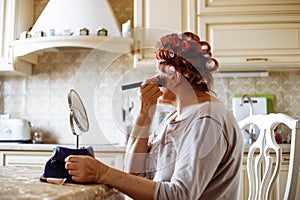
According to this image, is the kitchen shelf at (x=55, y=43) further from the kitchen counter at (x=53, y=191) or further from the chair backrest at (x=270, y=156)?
the kitchen counter at (x=53, y=191)

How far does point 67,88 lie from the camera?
300 centimetres

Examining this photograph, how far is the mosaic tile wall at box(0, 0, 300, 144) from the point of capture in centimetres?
283

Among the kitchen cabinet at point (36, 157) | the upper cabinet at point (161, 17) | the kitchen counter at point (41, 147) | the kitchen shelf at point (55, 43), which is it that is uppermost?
the upper cabinet at point (161, 17)

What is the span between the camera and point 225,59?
256cm

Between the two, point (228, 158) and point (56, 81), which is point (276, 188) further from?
point (56, 81)

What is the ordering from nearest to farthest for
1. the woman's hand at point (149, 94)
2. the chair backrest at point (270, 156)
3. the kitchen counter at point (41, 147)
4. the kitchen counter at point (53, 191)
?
the kitchen counter at point (53, 191) < the woman's hand at point (149, 94) < the chair backrest at point (270, 156) < the kitchen counter at point (41, 147)

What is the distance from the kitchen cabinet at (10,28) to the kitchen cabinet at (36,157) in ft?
1.95

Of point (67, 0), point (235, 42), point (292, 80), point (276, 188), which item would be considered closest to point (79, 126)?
point (276, 188)

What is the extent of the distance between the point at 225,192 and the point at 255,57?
64.2 inches

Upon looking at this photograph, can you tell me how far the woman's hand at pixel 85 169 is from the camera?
0.89 metres

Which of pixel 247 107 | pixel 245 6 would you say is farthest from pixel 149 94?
pixel 247 107

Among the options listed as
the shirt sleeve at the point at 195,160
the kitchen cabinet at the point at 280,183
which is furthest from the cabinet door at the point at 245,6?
the shirt sleeve at the point at 195,160

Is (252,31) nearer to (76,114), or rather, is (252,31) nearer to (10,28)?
(10,28)

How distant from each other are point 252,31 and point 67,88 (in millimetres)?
1373
